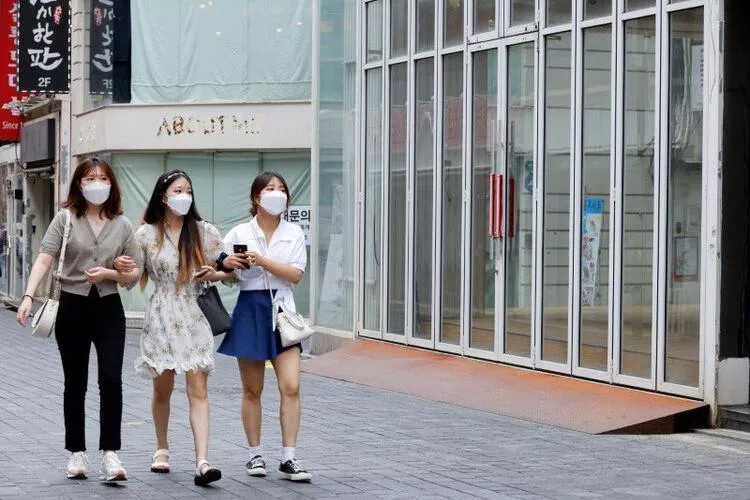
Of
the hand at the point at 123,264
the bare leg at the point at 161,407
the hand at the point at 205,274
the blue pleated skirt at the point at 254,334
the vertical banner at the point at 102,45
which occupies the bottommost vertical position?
the bare leg at the point at 161,407

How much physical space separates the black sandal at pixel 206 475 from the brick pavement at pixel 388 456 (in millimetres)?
84

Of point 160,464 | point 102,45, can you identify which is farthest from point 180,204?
point 102,45

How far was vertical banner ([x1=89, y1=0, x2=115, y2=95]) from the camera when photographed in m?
27.9

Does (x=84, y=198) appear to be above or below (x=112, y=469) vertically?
above

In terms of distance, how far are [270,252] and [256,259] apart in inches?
10.0

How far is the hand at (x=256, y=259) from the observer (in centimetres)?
936

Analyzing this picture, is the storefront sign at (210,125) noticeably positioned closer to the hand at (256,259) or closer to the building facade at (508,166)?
the building facade at (508,166)

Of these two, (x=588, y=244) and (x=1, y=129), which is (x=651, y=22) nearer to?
(x=588, y=244)

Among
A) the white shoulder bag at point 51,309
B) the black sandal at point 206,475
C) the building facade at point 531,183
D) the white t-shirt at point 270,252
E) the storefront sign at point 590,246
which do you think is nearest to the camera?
the black sandal at point 206,475

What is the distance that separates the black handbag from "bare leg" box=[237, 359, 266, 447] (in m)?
0.28

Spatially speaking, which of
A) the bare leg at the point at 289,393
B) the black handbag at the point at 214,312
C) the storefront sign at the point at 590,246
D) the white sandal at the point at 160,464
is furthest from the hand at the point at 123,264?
the storefront sign at the point at 590,246

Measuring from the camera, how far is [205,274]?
9.45 m

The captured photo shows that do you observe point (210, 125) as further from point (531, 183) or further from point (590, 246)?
point (590, 246)

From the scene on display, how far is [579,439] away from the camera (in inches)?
464
